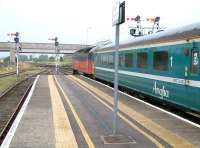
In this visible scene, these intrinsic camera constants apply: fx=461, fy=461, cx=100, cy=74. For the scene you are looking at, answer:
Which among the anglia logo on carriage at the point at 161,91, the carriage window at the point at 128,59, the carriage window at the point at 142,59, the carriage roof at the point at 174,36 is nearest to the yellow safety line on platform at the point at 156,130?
the anglia logo on carriage at the point at 161,91

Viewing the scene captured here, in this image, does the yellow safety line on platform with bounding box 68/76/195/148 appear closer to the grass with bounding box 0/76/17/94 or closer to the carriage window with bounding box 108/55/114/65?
the carriage window with bounding box 108/55/114/65

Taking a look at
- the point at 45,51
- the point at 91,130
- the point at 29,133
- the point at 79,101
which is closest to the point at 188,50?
the point at 91,130

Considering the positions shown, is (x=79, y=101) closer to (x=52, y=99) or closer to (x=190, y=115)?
(x=52, y=99)

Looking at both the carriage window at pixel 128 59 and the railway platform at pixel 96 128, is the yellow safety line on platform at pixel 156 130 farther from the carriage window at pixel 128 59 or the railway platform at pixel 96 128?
the carriage window at pixel 128 59

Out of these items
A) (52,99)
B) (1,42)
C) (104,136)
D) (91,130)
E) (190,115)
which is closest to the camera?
(104,136)

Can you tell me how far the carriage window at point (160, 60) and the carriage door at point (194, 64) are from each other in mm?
2637

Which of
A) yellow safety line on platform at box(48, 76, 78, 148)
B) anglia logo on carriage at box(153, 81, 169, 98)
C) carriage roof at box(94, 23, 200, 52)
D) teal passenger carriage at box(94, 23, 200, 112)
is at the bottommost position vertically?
yellow safety line on platform at box(48, 76, 78, 148)

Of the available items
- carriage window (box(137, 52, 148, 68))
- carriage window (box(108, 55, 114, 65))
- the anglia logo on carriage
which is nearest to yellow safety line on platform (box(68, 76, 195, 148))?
the anglia logo on carriage

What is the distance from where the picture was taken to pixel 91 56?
41.3 metres

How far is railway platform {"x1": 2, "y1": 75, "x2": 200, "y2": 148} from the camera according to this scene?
10.1 meters

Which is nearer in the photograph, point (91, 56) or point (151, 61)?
point (151, 61)

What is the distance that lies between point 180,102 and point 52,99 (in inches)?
282

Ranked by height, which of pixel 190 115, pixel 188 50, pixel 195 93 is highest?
pixel 188 50

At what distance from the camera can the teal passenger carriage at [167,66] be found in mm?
13016
